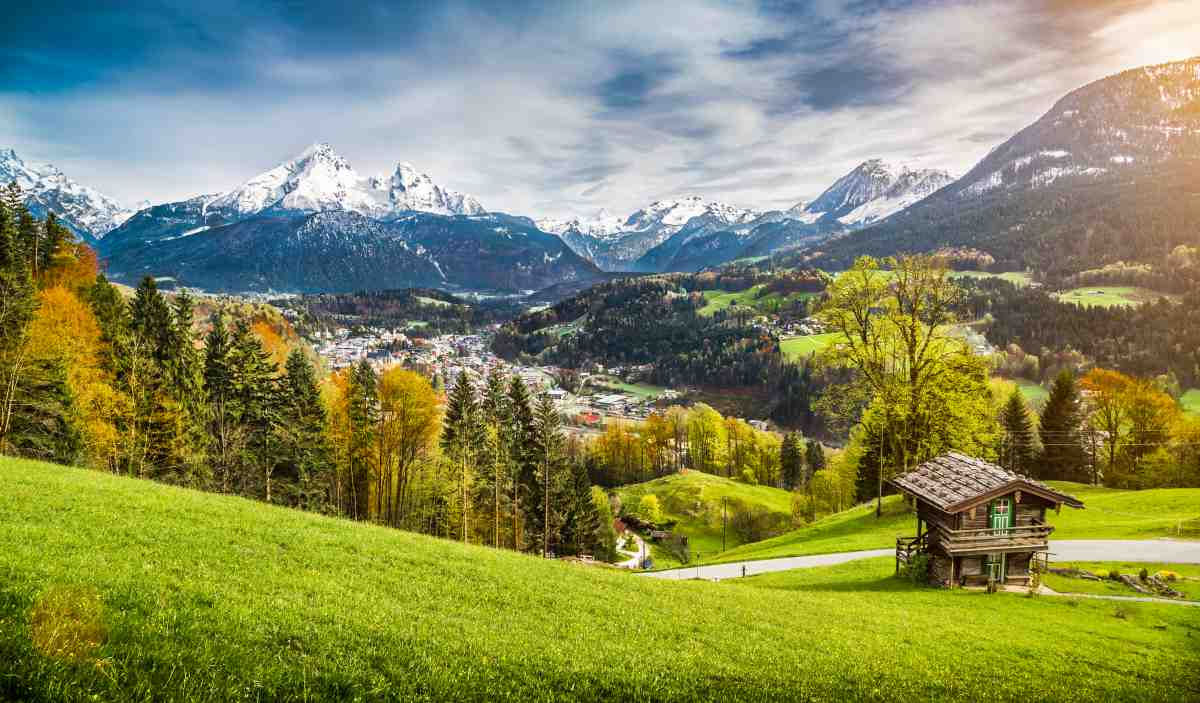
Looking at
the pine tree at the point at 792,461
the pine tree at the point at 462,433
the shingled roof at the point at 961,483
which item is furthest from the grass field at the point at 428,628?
the pine tree at the point at 792,461

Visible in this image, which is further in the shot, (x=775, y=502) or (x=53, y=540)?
(x=775, y=502)

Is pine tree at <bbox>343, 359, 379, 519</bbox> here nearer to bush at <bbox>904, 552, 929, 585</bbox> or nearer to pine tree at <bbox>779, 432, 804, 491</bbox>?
bush at <bbox>904, 552, 929, 585</bbox>

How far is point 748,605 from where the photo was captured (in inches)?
852

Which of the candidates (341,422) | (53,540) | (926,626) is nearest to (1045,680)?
(926,626)

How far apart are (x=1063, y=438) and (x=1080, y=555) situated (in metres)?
53.1

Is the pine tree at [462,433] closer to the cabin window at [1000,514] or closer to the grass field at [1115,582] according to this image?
the cabin window at [1000,514]

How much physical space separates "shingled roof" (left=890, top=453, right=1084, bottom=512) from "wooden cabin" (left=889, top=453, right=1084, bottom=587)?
5 centimetres

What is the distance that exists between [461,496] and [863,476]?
5584 centimetres

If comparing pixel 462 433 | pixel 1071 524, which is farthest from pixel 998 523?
pixel 462 433

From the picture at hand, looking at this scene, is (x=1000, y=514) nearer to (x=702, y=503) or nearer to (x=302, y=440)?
(x=302, y=440)

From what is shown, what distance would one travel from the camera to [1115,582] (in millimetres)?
29812

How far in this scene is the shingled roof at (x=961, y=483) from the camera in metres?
30.4

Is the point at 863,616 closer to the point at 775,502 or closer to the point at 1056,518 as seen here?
the point at 1056,518

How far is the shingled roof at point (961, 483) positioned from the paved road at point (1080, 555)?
4.08 meters
